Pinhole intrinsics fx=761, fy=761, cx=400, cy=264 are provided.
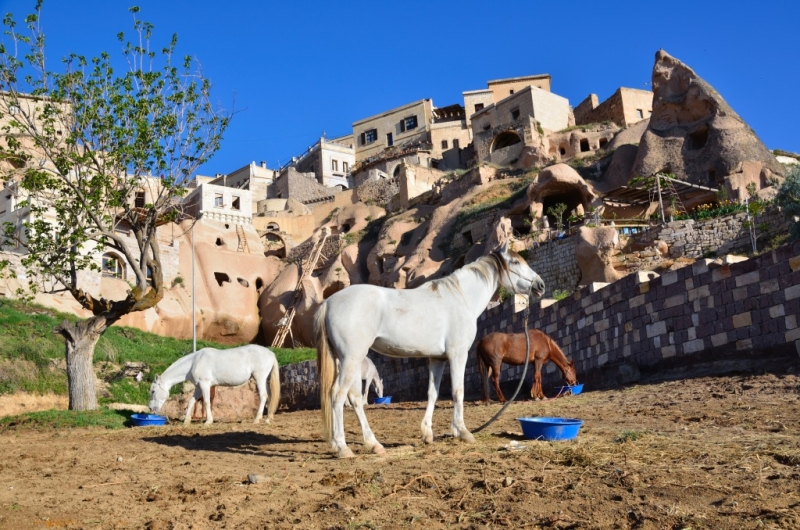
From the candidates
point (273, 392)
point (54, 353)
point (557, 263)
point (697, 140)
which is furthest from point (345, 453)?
point (697, 140)

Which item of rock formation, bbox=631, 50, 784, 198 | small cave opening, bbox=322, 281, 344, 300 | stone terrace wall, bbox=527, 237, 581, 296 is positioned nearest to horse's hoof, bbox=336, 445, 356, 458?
stone terrace wall, bbox=527, 237, 581, 296

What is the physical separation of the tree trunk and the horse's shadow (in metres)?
6.45

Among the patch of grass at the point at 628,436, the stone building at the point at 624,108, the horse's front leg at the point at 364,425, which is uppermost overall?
the stone building at the point at 624,108

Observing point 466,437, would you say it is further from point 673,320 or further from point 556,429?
point 673,320

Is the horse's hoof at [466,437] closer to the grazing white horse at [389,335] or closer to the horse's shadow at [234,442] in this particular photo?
the grazing white horse at [389,335]

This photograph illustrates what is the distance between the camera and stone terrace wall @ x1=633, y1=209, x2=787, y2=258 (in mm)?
28534

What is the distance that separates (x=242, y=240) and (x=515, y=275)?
46771 millimetres

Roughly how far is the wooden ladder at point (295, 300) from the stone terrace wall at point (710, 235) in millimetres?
21374

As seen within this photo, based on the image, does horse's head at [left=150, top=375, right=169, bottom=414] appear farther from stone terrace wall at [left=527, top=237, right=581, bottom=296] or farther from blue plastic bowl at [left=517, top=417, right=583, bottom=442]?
stone terrace wall at [left=527, top=237, right=581, bottom=296]

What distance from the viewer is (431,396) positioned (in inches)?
359

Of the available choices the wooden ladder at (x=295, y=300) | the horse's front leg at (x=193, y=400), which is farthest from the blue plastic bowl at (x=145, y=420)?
the wooden ladder at (x=295, y=300)

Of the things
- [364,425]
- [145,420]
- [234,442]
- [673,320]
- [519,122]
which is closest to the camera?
[364,425]

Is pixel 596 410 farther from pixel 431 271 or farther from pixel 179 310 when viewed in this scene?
pixel 179 310

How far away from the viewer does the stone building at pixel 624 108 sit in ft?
197
